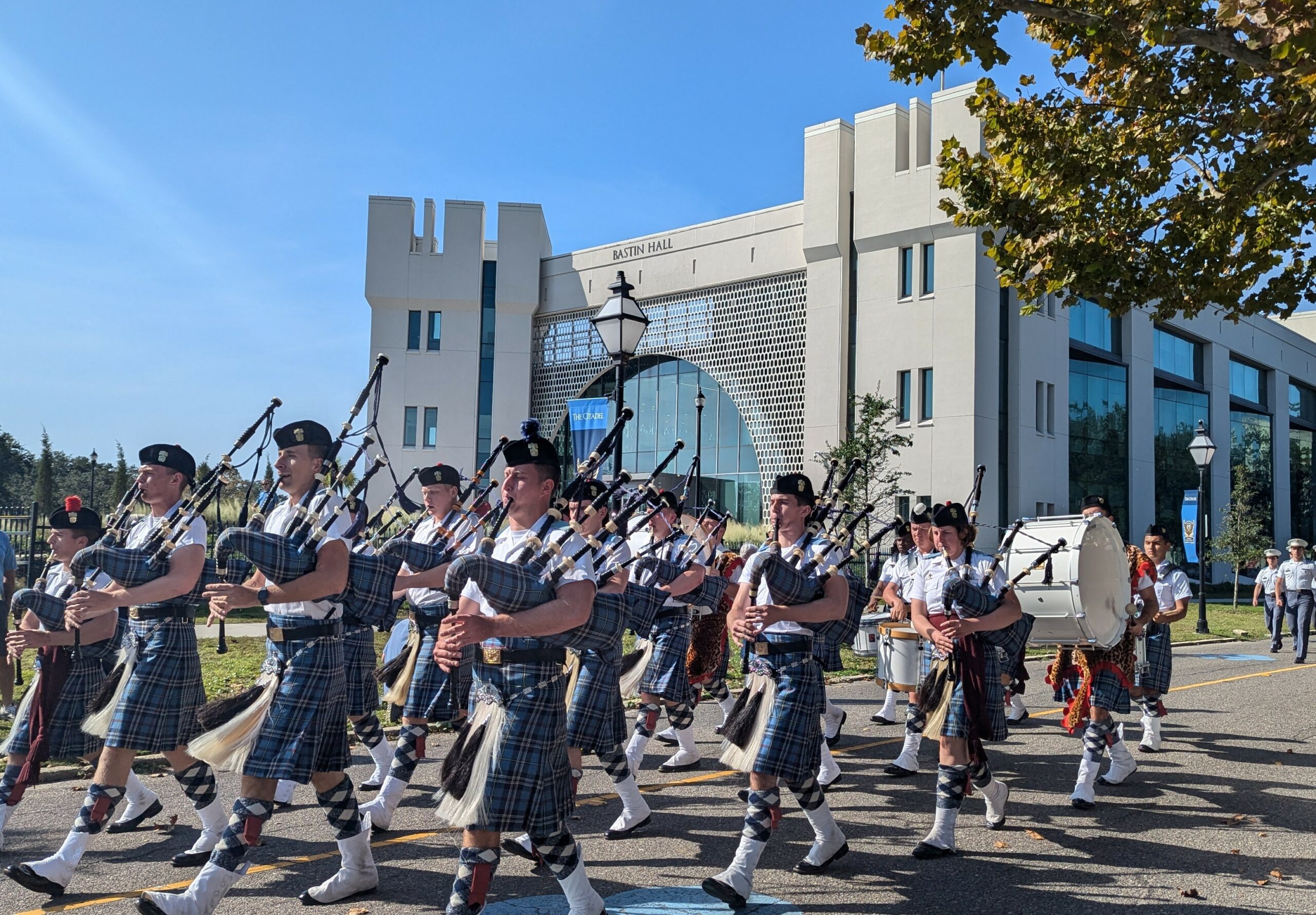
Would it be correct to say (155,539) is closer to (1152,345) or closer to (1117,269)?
(1117,269)

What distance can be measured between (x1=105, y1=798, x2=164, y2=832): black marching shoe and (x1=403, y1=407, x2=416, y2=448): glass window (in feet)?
106

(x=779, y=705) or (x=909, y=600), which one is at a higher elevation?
(x=909, y=600)

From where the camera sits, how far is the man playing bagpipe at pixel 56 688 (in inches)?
205

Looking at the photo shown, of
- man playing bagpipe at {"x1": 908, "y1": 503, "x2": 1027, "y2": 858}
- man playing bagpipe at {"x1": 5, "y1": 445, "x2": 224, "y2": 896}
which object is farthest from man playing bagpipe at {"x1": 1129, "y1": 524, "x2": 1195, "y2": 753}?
man playing bagpipe at {"x1": 5, "y1": 445, "x2": 224, "y2": 896}

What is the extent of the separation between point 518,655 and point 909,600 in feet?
15.9

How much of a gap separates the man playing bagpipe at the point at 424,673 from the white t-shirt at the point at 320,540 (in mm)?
719

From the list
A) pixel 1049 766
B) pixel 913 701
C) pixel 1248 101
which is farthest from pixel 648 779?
pixel 1248 101

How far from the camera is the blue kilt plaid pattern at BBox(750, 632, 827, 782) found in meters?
4.82

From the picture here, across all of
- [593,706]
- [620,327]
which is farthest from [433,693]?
[620,327]

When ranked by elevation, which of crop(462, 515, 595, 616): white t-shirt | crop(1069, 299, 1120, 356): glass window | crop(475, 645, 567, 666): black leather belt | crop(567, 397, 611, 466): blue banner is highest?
crop(1069, 299, 1120, 356): glass window

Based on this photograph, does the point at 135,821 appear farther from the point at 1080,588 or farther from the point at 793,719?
the point at 1080,588

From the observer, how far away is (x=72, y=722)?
546 centimetres

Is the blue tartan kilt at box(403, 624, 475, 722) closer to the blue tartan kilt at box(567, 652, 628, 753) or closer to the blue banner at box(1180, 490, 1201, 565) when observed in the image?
the blue tartan kilt at box(567, 652, 628, 753)

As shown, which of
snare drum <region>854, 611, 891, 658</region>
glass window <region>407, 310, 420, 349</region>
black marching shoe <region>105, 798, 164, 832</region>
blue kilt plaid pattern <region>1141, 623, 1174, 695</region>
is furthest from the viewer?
glass window <region>407, 310, 420, 349</region>
